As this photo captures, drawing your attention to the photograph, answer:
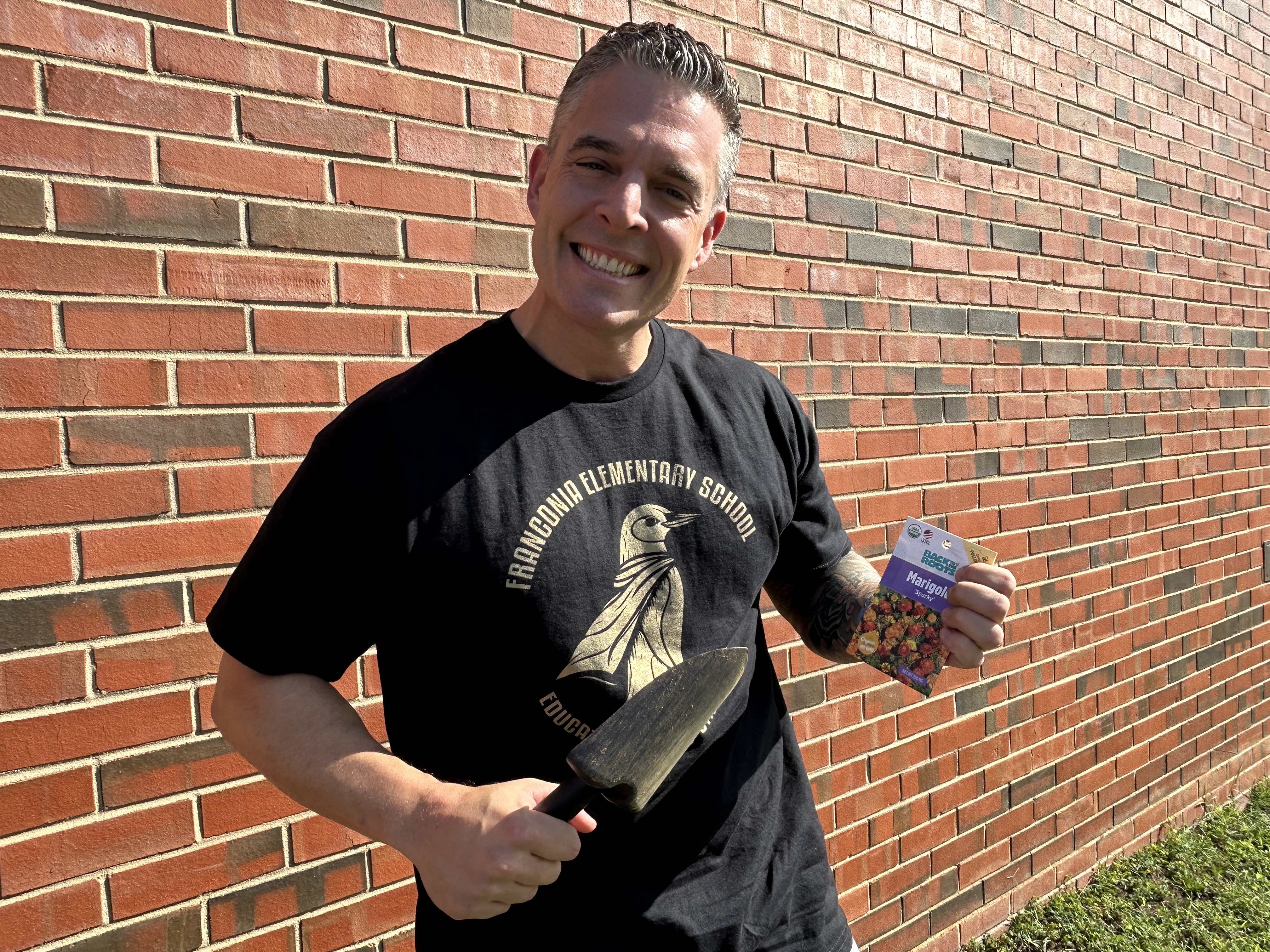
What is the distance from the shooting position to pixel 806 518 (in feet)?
6.44

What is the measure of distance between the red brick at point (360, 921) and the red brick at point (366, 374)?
111 cm

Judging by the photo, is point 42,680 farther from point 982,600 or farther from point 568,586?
point 982,600

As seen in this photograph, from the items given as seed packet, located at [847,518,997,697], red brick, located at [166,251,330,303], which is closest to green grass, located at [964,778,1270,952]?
seed packet, located at [847,518,997,697]

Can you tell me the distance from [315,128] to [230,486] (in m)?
0.78

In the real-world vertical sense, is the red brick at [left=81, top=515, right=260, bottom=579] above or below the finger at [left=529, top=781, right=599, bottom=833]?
above

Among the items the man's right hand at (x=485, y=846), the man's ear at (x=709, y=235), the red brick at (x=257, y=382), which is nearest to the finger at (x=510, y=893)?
the man's right hand at (x=485, y=846)

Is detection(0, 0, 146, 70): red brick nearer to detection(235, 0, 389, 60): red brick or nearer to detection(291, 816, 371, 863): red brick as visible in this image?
detection(235, 0, 389, 60): red brick

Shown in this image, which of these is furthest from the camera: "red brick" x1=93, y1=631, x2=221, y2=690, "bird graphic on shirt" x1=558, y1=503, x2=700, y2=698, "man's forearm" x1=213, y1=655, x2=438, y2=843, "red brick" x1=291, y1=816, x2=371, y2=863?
"red brick" x1=291, y1=816, x2=371, y2=863

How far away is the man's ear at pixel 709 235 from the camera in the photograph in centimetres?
181

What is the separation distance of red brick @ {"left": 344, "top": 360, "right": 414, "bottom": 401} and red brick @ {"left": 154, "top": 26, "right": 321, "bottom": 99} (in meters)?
0.57

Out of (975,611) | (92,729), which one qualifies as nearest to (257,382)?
(92,729)

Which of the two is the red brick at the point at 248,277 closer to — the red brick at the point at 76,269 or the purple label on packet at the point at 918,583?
the red brick at the point at 76,269

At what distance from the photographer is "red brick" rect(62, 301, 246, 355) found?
70.8 inches

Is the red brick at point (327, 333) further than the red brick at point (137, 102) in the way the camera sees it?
Yes
